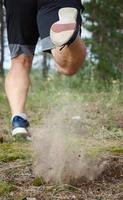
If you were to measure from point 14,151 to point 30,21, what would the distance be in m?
1.06

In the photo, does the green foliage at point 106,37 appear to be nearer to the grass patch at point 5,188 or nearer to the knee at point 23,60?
the knee at point 23,60

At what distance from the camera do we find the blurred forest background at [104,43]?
399 inches

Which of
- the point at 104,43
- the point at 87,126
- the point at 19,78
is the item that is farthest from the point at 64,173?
Result: the point at 104,43

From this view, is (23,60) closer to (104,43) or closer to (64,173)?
Answer: (64,173)

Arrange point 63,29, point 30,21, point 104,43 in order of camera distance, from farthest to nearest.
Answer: point 104,43
point 30,21
point 63,29

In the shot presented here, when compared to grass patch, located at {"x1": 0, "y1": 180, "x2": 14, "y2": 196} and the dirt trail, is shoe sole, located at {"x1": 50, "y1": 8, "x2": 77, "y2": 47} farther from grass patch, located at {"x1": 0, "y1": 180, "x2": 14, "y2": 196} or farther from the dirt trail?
grass patch, located at {"x1": 0, "y1": 180, "x2": 14, "y2": 196}

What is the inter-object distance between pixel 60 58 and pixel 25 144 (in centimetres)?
83

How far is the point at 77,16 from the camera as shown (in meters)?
3.54

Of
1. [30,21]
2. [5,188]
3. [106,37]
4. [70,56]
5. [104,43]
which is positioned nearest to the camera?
[5,188]

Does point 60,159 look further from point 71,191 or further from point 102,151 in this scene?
point 102,151

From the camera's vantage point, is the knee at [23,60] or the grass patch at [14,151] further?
the knee at [23,60]

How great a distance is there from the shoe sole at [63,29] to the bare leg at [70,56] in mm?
103

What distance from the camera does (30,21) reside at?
13.5ft

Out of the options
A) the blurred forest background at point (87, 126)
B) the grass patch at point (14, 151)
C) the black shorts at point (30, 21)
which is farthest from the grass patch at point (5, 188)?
the black shorts at point (30, 21)
